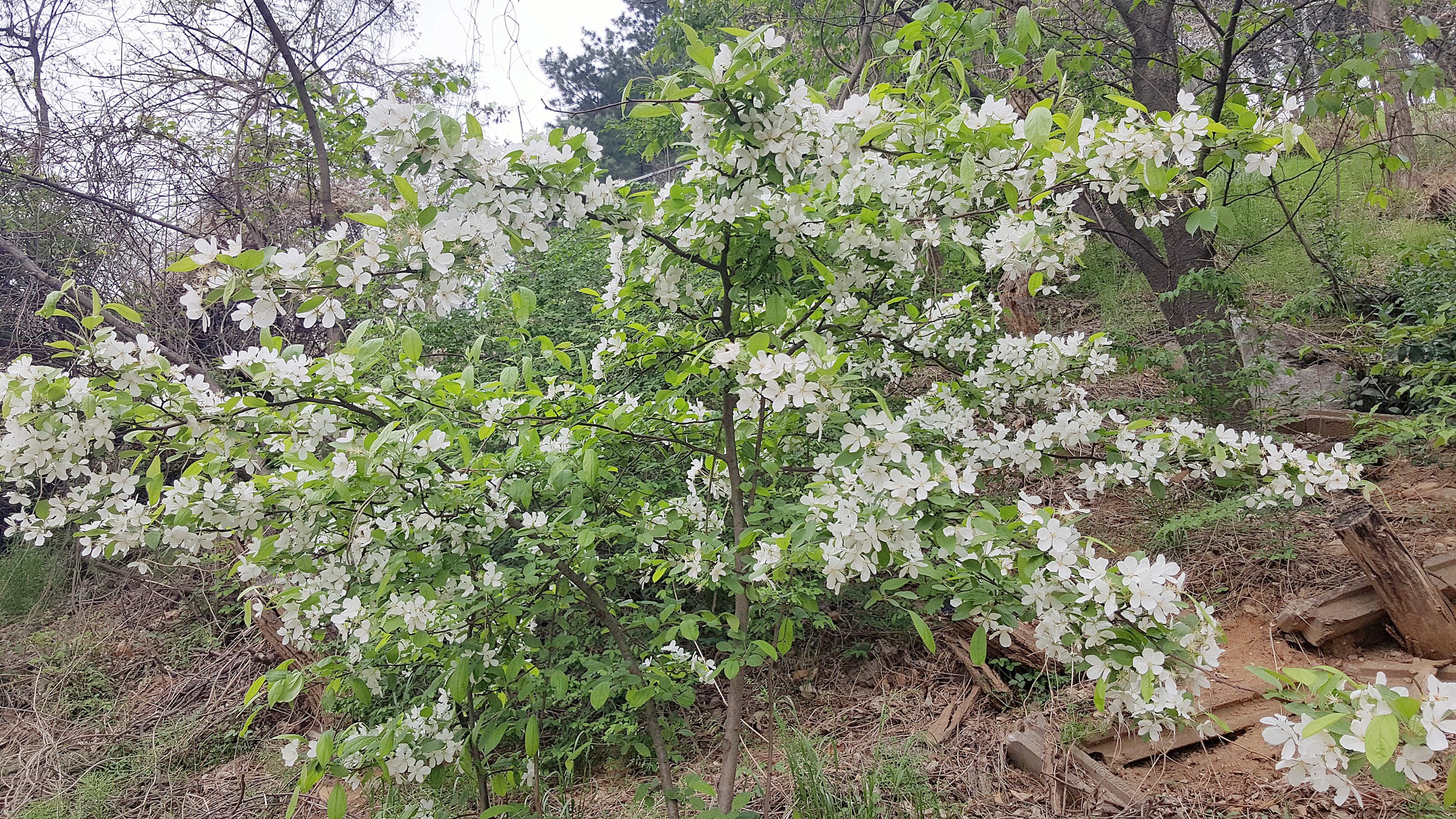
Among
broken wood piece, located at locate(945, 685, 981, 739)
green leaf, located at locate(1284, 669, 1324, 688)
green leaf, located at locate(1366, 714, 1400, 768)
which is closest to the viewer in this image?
green leaf, located at locate(1366, 714, 1400, 768)

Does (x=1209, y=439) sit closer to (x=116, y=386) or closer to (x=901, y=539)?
(x=901, y=539)

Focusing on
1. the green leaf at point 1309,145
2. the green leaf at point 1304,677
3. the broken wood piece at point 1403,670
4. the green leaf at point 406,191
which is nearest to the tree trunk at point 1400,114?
the broken wood piece at point 1403,670

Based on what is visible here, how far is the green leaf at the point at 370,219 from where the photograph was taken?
118 cm

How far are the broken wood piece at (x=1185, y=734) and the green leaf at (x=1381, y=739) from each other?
66.3 inches

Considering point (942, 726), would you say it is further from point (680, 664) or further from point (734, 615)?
point (734, 615)

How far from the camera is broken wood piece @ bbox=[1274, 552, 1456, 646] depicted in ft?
9.06

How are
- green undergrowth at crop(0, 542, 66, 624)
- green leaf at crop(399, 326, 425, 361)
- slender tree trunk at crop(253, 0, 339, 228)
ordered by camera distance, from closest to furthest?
1. green leaf at crop(399, 326, 425, 361)
2. slender tree trunk at crop(253, 0, 339, 228)
3. green undergrowth at crop(0, 542, 66, 624)

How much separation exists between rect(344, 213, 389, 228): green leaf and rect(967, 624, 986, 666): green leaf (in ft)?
4.14

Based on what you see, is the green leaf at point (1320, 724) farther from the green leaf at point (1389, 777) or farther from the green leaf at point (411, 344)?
the green leaf at point (411, 344)

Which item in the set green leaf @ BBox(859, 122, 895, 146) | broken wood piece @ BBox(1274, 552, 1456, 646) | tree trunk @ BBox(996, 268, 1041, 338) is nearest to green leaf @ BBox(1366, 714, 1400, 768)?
green leaf @ BBox(859, 122, 895, 146)

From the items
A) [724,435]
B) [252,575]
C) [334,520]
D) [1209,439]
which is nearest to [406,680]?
[252,575]

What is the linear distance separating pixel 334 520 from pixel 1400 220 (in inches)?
318

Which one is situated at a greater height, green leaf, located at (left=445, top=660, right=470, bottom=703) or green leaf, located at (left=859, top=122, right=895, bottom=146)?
green leaf, located at (left=859, top=122, right=895, bottom=146)

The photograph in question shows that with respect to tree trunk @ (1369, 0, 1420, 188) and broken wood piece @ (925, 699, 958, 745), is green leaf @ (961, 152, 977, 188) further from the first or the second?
tree trunk @ (1369, 0, 1420, 188)
